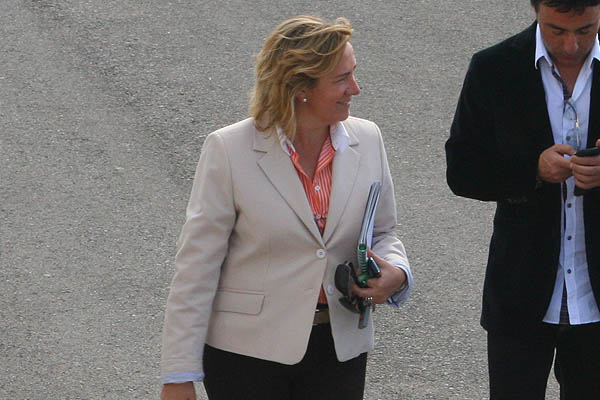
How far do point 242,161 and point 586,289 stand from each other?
1.23 metres

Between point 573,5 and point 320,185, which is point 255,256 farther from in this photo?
point 573,5

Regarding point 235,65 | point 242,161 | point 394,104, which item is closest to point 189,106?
point 235,65

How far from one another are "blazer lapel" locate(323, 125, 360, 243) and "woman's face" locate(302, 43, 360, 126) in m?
0.14

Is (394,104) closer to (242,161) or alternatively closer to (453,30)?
(453,30)

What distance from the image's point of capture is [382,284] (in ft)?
11.3

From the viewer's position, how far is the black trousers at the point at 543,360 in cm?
363

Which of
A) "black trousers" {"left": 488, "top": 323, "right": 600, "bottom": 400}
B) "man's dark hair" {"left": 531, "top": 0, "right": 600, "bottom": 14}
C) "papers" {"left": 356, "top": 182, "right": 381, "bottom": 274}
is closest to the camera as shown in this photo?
"man's dark hair" {"left": 531, "top": 0, "right": 600, "bottom": 14}

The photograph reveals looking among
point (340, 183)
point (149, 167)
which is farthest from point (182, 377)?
point (149, 167)

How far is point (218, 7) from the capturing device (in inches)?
357

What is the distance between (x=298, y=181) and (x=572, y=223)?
0.93m

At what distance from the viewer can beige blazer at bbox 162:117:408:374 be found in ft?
11.4

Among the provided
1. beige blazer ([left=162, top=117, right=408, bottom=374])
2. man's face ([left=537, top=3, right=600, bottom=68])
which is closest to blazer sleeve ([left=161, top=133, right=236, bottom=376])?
beige blazer ([left=162, top=117, right=408, bottom=374])

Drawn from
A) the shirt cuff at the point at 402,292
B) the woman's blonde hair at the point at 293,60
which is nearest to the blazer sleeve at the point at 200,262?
the woman's blonde hair at the point at 293,60

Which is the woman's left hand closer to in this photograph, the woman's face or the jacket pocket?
the jacket pocket
